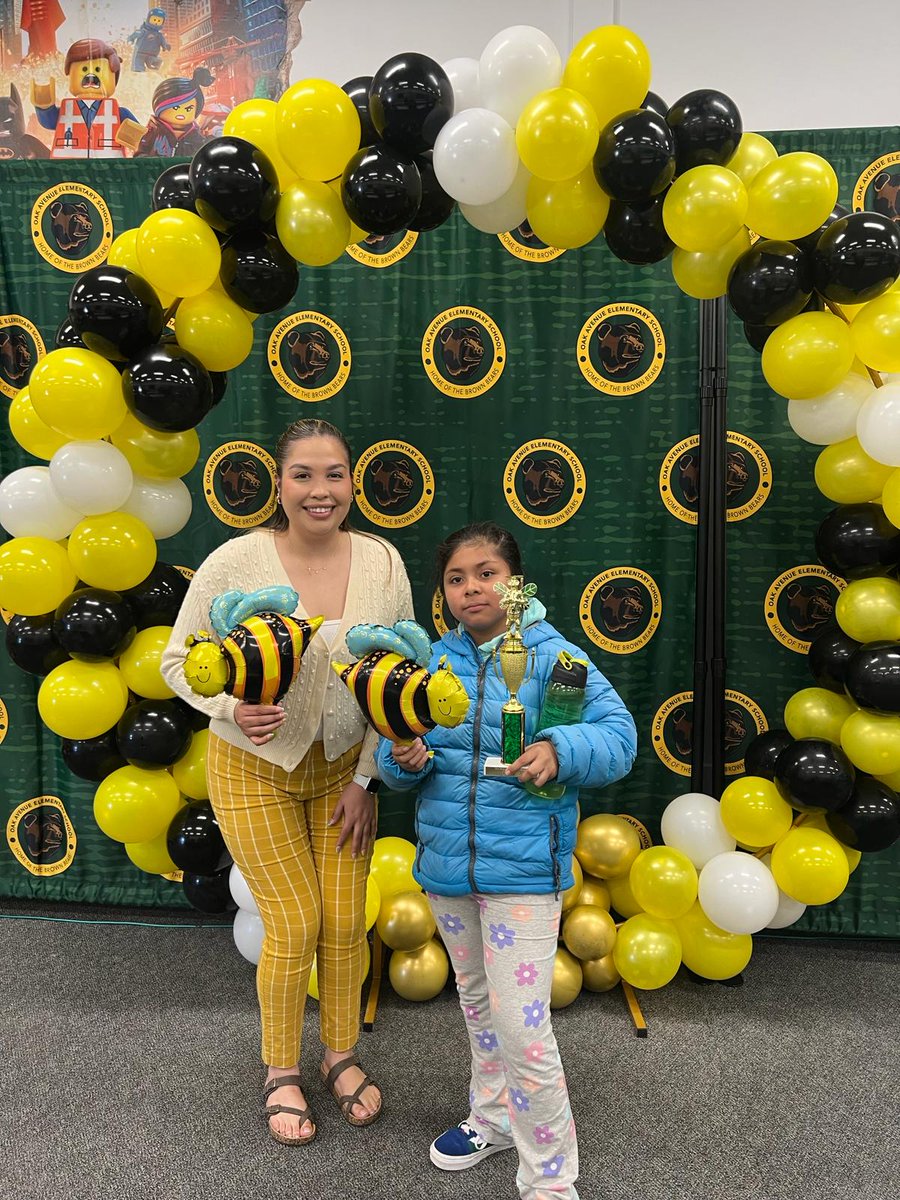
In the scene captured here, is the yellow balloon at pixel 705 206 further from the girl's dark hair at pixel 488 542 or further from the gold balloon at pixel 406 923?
the gold balloon at pixel 406 923

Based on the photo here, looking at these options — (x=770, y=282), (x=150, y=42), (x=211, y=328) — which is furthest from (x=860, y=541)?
(x=150, y=42)

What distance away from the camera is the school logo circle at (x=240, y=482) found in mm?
2850

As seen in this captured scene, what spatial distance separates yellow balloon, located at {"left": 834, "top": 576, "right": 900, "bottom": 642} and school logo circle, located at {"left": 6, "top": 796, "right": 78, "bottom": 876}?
9.21 feet

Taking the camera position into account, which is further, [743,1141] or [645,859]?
[645,859]

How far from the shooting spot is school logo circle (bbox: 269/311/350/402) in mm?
2791

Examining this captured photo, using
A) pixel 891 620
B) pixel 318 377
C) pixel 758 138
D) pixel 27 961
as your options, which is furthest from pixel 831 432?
pixel 27 961

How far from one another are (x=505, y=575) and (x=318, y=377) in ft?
4.99

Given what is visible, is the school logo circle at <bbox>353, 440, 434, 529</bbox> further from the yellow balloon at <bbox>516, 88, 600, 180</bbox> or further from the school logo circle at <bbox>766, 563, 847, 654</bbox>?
the school logo circle at <bbox>766, 563, 847, 654</bbox>

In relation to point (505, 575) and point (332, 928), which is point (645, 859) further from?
point (505, 575)

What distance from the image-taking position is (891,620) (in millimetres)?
2111

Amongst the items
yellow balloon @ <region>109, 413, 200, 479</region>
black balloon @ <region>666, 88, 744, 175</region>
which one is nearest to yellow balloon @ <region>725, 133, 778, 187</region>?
black balloon @ <region>666, 88, 744, 175</region>

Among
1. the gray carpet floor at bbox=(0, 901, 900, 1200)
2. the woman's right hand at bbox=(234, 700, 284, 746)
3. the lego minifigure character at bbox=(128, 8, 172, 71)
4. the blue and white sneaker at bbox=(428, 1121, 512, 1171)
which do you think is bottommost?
the gray carpet floor at bbox=(0, 901, 900, 1200)

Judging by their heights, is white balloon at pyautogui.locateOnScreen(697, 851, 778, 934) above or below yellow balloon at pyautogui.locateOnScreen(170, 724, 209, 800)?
below

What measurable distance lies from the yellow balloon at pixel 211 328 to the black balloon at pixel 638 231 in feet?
3.30
